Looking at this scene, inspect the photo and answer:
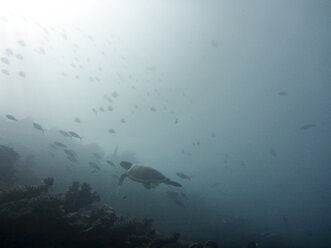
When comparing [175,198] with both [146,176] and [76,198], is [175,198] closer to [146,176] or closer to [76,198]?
[146,176]

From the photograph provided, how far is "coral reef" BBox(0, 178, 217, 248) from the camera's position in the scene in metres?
4.89

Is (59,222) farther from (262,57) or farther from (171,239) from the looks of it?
(262,57)

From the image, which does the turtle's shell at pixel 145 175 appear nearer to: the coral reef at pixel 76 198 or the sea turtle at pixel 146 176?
the sea turtle at pixel 146 176

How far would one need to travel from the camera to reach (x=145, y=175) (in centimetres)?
798

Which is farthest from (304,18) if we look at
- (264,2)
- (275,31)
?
(264,2)

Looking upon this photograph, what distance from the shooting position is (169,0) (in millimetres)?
32125

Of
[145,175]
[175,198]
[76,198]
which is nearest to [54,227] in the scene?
[76,198]

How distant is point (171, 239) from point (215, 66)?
43.2 m

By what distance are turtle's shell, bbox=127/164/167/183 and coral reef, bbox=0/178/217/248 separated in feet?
5.18

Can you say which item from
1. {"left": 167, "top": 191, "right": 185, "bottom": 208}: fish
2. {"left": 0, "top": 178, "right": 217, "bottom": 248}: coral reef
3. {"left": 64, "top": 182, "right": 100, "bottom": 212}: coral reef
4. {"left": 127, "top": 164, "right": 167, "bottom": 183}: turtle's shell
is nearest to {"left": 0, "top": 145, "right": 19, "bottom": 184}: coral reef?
{"left": 0, "top": 178, "right": 217, "bottom": 248}: coral reef

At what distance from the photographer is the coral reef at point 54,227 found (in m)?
4.89

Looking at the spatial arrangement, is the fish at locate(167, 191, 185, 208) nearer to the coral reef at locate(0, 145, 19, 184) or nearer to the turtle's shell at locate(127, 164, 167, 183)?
the turtle's shell at locate(127, 164, 167, 183)

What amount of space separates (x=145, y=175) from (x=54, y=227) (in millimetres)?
3413

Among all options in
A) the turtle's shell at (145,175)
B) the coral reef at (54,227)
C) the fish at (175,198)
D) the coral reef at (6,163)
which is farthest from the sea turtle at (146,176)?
the coral reef at (6,163)
